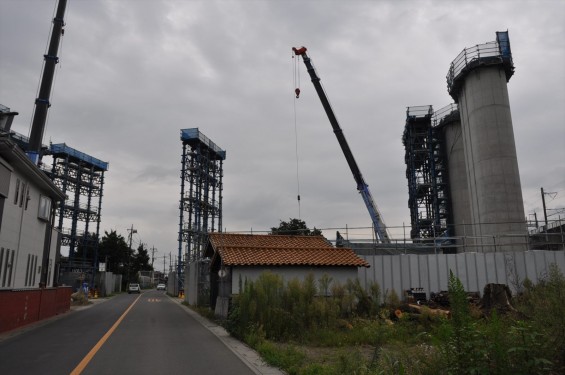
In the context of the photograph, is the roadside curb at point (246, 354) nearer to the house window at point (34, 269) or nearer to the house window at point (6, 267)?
the house window at point (6, 267)

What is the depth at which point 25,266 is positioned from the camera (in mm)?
22281

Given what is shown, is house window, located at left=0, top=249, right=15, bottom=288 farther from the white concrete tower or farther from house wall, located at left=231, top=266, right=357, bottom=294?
the white concrete tower

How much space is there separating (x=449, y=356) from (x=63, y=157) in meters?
69.0

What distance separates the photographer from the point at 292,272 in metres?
19.6

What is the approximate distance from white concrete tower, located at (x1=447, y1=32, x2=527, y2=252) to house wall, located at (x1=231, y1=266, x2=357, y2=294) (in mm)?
15413

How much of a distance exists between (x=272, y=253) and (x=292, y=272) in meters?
1.27

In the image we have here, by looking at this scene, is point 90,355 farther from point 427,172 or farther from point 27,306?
point 427,172

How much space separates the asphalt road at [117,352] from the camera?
9.14m

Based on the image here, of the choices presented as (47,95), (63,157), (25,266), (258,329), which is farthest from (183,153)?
(258,329)

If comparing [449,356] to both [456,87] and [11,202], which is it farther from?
[456,87]

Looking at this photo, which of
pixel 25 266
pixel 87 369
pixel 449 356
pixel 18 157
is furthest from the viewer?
pixel 25 266

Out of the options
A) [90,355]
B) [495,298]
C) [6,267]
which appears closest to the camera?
[90,355]

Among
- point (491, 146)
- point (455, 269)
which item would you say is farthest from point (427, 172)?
point (455, 269)

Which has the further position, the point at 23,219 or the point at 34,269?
the point at 34,269
